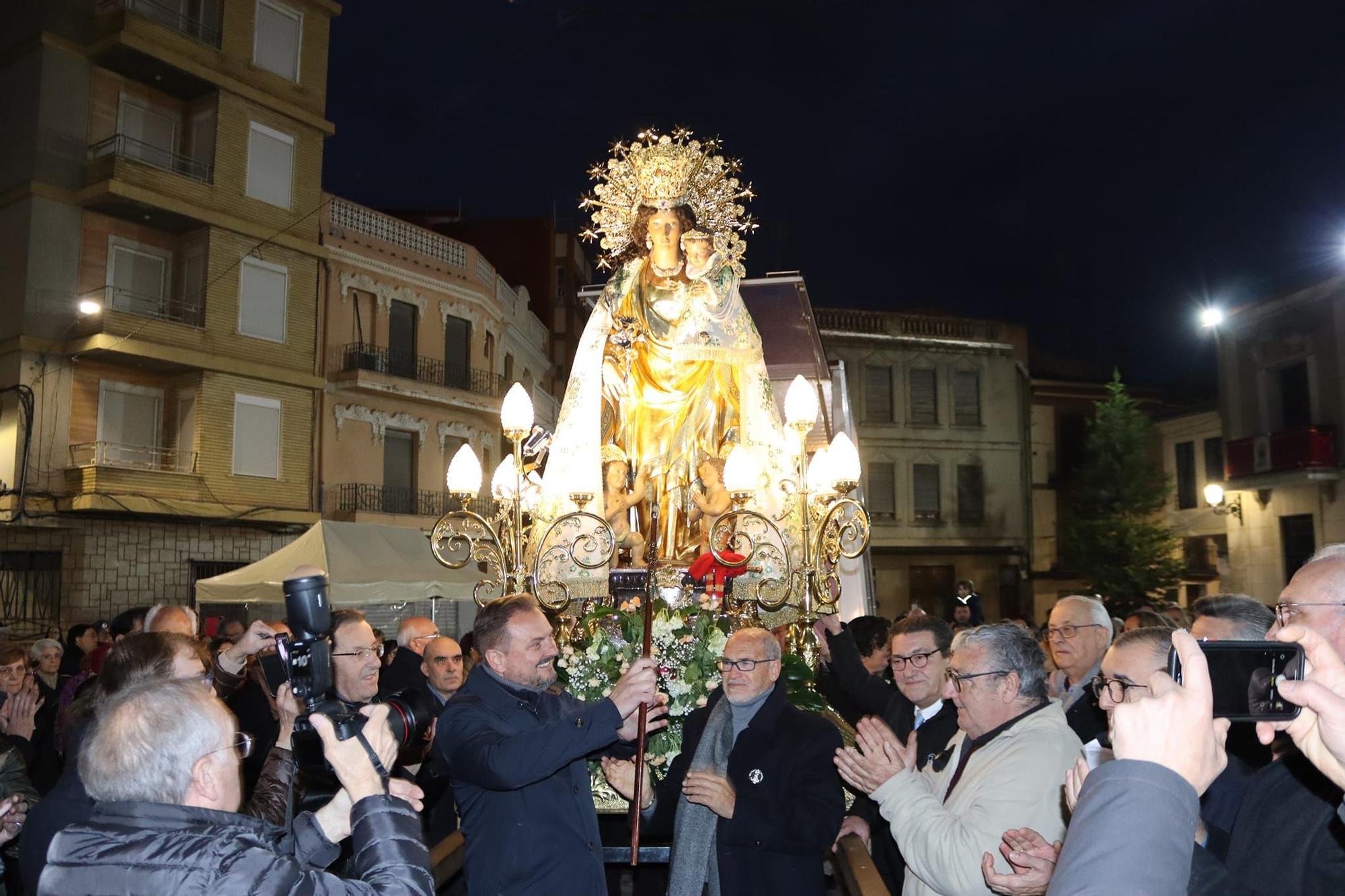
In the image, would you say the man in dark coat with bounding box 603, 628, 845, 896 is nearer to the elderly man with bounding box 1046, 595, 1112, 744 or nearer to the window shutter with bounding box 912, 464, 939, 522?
the elderly man with bounding box 1046, 595, 1112, 744

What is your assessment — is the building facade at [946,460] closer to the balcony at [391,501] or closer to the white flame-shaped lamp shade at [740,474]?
the balcony at [391,501]

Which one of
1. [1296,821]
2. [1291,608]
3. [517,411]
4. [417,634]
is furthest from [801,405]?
[1296,821]

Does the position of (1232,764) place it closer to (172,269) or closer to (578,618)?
(578,618)

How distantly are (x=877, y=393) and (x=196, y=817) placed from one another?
106 ft

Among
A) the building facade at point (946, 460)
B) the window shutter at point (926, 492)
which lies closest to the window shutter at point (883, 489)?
the building facade at point (946, 460)

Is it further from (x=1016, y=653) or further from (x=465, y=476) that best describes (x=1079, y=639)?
(x=465, y=476)

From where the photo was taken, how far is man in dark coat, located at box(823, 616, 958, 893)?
455cm

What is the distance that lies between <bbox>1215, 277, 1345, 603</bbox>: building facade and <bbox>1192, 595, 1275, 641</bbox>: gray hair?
2102 cm

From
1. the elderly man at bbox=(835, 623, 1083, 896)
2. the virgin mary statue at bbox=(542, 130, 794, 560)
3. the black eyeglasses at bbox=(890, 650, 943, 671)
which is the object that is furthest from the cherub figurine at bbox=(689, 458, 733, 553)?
the elderly man at bbox=(835, 623, 1083, 896)

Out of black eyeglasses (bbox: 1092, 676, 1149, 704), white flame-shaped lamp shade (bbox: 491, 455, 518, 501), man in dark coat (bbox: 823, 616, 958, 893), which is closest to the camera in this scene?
black eyeglasses (bbox: 1092, 676, 1149, 704)

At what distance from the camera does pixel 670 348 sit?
7.38m

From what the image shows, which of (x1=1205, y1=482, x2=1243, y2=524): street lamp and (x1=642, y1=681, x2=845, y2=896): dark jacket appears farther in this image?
(x1=1205, y1=482, x2=1243, y2=524): street lamp

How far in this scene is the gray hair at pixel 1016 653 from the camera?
353 cm

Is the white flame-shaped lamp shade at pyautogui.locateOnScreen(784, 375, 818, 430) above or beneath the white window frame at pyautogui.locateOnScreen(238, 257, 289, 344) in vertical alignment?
beneath
